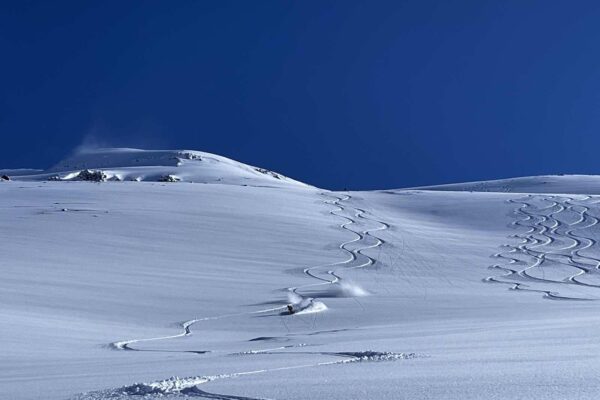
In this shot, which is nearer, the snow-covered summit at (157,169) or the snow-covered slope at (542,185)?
the snow-covered summit at (157,169)

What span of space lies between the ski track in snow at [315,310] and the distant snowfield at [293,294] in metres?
0.02

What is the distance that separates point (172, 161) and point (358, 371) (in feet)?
140

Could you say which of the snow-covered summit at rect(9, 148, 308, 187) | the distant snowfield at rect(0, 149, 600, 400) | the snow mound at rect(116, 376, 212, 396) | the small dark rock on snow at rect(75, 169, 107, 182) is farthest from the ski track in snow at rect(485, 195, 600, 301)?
the small dark rock on snow at rect(75, 169, 107, 182)

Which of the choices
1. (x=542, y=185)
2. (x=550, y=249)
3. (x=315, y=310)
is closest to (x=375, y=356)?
(x=315, y=310)

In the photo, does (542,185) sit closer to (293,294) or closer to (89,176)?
(89,176)

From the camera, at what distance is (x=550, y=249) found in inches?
673

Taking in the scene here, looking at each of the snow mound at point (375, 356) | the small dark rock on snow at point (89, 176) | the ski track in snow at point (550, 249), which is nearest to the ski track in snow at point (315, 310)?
the snow mound at point (375, 356)

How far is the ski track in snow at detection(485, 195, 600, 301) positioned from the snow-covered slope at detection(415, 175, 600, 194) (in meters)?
10.9

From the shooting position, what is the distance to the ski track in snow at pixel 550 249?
12718 millimetres

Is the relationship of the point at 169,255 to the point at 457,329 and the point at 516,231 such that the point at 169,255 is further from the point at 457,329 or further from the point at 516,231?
the point at 516,231

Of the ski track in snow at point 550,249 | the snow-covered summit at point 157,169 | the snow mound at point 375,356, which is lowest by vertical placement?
the snow mound at point 375,356

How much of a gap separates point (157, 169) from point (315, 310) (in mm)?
32177

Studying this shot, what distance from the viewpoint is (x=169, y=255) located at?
13688mm

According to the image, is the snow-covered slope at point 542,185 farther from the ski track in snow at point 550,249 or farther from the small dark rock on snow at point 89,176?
the small dark rock on snow at point 89,176
